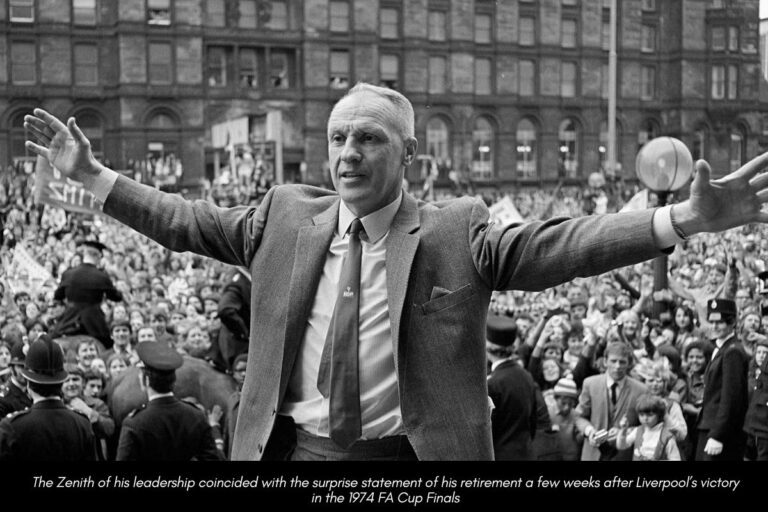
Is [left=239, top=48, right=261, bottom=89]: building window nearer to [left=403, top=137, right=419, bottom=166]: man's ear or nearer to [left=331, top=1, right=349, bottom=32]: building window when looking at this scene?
[left=331, top=1, right=349, bottom=32]: building window

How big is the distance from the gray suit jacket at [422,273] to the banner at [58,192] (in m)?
9.15

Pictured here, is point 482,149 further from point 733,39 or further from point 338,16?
point 733,39

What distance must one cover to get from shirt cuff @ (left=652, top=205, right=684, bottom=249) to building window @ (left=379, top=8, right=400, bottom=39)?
5359 cm

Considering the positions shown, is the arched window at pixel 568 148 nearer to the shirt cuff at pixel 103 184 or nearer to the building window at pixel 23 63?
the building window at pixel 23 63

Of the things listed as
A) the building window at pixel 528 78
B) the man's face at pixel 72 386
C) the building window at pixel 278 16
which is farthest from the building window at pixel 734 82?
the man's face at pixel 72 386

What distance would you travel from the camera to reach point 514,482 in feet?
8.43

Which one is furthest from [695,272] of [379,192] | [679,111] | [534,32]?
[679,111]

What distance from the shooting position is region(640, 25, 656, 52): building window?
62188mm

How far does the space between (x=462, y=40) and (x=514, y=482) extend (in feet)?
181

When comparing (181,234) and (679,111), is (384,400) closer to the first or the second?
(181,234)

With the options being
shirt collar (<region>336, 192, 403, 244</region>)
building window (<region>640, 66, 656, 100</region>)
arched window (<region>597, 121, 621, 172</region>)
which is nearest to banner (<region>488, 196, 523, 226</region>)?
shirt collar (<region>336, 192, 403, 244</region>)

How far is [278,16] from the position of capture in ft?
174

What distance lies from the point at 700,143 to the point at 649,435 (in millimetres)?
58896

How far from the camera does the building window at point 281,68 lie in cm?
5326
